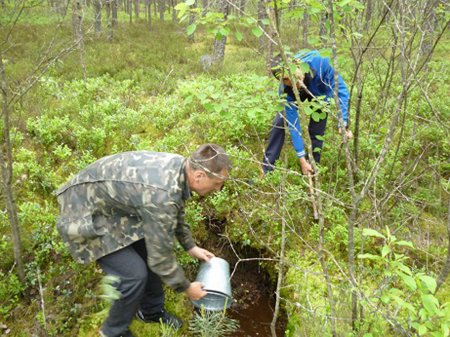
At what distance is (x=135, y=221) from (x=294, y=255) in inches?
73.1

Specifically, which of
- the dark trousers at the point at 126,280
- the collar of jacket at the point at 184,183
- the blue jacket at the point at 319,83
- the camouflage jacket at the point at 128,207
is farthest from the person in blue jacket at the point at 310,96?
the dark trousers at the point at 126,280

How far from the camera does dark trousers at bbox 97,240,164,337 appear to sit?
2.54 metres

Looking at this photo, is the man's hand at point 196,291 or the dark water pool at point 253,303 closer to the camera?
the man's hand at point 196,291

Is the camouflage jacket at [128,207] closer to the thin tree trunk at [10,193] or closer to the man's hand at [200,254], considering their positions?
the man's hand at [200,254]

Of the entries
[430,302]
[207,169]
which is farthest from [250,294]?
[430,302]

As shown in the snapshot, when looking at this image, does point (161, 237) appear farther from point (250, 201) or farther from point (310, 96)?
point (310, 96)

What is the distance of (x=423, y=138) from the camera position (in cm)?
Answer: 550

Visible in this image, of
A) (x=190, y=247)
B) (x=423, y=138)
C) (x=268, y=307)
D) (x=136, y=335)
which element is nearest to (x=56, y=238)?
(x=136, y=335)

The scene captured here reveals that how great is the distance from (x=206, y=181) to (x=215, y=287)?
2.81ft

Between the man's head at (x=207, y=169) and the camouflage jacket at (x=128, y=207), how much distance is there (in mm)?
76

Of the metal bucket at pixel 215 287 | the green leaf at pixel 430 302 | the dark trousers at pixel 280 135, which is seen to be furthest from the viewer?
the dark trousers at pixel 280 135

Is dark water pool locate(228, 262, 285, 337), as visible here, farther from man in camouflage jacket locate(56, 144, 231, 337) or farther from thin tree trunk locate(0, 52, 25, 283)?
thin tree trunk locate(0, 52, 25, 283)

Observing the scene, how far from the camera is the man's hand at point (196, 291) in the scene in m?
2.54

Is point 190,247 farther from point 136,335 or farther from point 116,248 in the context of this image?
point 136,335
